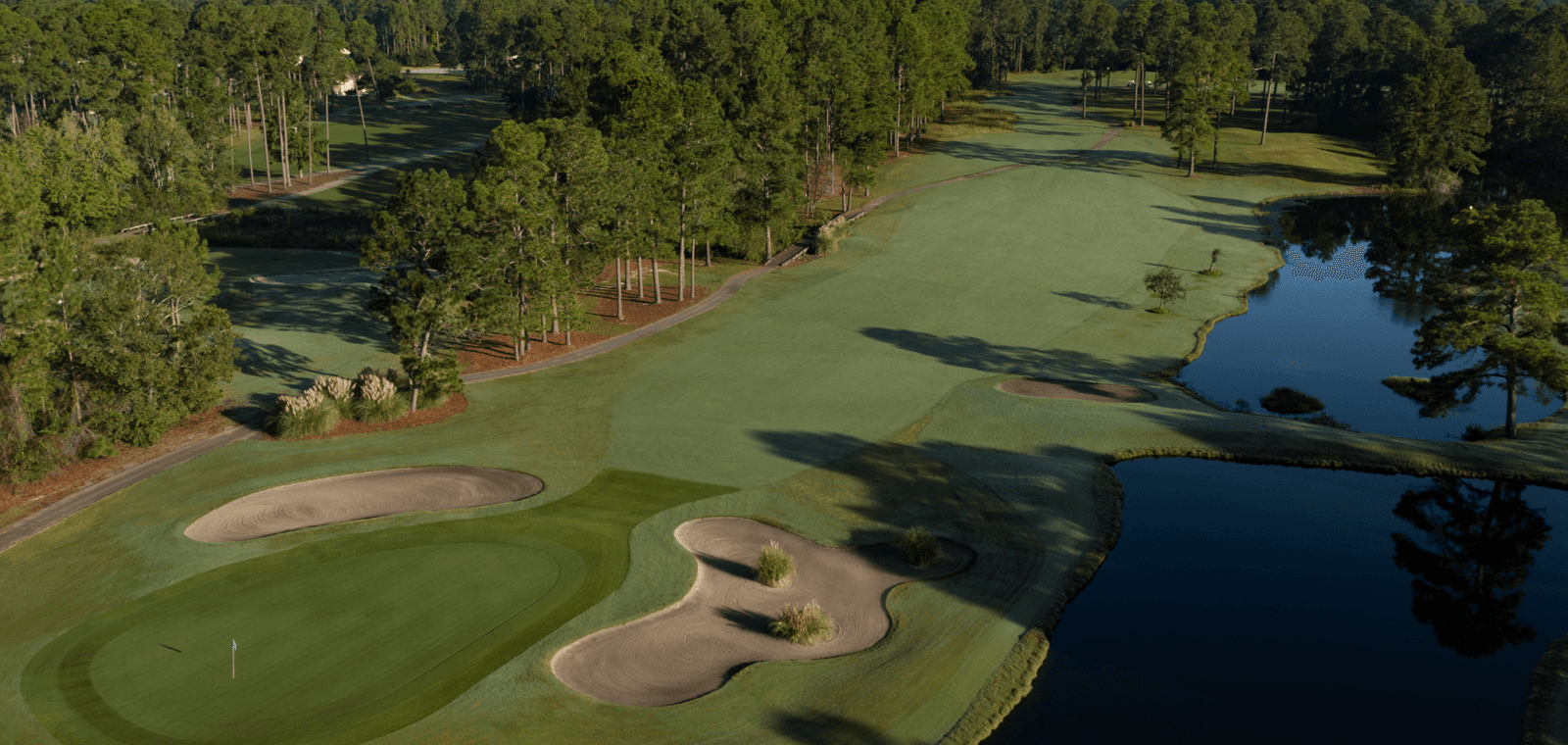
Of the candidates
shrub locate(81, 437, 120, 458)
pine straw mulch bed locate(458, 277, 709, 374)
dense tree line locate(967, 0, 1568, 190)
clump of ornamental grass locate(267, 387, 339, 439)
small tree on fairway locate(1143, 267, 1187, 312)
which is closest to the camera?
shrub locate(81, 437, 120, 458)

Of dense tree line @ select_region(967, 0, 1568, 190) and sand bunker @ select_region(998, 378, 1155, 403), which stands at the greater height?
dense tree line @ select_region(967, 0, 1568, 190)

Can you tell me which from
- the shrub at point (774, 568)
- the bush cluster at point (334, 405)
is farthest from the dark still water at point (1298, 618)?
the bush cluster at point (334, 405)

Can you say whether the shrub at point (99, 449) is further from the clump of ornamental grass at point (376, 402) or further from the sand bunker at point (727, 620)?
the sand bunker at point (727, 620)

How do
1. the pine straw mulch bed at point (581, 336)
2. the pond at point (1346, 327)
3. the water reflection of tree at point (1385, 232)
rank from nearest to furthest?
the pond at point (1346, 327)
the pine straw mulch bed at point (581, 336)
the water reflection of tree at point (1385, 232)

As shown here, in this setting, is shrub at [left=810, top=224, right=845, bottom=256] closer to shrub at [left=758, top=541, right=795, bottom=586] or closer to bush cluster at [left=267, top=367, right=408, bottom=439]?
bush cluster at [left=267, top=367, right=408, bottom=439]

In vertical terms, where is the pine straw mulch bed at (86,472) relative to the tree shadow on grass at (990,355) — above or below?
below

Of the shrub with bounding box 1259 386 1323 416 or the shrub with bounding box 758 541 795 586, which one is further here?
the shrub with bounding box 1259 386 1323 416

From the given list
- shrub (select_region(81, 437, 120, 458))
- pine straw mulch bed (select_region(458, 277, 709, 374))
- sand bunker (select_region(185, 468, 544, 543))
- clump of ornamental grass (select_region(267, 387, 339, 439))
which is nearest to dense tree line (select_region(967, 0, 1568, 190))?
pine straw mulch bed (select_region(458, 277, 709, 374))

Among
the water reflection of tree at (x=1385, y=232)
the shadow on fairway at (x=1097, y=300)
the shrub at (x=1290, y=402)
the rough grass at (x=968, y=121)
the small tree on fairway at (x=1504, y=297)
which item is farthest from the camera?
the rough grass at (x=968, y=121)

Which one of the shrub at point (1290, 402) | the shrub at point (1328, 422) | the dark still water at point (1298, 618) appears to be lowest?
the dark still water at point (1298, 618)
